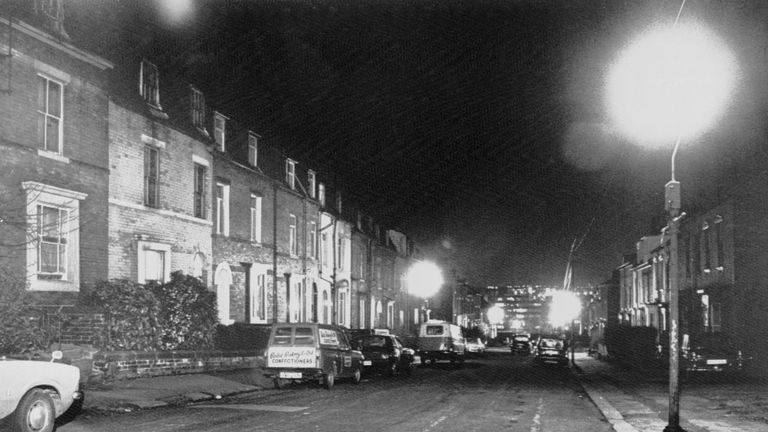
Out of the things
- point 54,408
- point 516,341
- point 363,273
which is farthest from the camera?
point 516,341

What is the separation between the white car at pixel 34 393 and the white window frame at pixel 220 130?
65.6 ft

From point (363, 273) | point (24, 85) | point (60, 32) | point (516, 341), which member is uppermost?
point (60, 32)

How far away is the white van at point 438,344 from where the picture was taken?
42156 mm

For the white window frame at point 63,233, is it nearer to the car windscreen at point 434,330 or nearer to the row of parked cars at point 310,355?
the row of parked cars at point 310,355

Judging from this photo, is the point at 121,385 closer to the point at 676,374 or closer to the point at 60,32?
the point at 60,32

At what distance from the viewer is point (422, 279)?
78062mm

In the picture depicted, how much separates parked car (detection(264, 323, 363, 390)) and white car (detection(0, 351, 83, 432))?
410 inches

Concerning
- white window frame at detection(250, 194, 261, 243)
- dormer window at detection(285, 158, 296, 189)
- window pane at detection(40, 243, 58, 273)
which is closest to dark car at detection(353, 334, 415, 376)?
white window frame at detection(250, 194, 261, 243)

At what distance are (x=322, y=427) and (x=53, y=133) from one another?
11.7 m

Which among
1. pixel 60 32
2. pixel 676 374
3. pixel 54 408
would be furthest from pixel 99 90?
pixel 676 374

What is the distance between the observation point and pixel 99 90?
23203 millimetres

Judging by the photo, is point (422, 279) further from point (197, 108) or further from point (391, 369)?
point (197, 108)

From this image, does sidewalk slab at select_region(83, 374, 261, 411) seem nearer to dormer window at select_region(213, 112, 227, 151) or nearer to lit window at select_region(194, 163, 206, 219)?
lit window at select_region(194, 163, 206, 219)

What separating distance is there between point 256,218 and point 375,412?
19473mm
